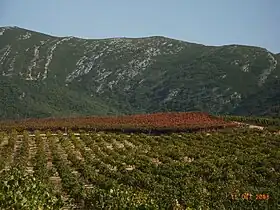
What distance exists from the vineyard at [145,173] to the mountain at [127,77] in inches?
2437

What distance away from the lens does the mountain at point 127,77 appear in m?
115

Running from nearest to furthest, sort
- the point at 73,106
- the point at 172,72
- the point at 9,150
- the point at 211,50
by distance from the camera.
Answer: the point at 9,150
the point at 73,106
the point at 172,72
the point at 211,50

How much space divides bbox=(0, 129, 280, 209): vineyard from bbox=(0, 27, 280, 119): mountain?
203 feet

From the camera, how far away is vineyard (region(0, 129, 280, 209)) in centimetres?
1548

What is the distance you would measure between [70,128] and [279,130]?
20.1m

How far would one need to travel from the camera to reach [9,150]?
110ft

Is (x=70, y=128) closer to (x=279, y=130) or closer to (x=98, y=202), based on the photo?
(x=279, y=130)

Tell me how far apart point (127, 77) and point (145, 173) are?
420ft

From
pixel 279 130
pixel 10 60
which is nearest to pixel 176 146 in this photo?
pixel 279 130
